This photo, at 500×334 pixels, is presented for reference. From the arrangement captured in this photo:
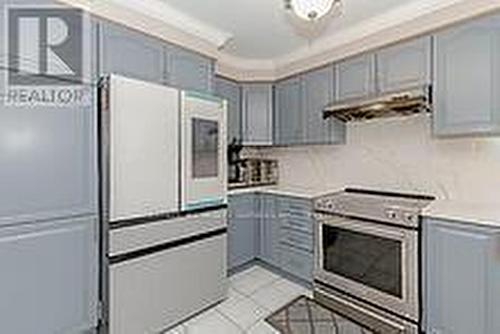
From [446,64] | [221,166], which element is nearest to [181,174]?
[221,166]

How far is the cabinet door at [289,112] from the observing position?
358 centimetres

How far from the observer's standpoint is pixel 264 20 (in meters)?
2.78

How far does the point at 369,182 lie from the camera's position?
3.17 meters

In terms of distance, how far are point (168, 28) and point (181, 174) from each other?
110 centimetres

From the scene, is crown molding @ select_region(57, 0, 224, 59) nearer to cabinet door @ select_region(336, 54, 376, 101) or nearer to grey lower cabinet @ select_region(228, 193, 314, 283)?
cabinet door @ select_region(336, 54, 376, 101)

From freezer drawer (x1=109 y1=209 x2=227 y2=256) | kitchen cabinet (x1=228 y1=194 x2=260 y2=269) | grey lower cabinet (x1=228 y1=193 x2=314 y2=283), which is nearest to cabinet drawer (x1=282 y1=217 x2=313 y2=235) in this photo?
grey lower cabinet (x1=228 y1=193 x2=314 y2=283)

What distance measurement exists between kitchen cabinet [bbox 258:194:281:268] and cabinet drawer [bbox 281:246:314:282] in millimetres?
104

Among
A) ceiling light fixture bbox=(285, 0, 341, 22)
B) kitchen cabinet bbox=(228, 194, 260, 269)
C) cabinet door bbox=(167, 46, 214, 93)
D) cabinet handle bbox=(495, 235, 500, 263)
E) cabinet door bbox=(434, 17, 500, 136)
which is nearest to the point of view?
ceiling light fixture bbox=(285, 0, 341, 22)

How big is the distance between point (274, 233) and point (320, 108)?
4.36ft

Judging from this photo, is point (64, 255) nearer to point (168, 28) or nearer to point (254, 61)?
point (168, 28)

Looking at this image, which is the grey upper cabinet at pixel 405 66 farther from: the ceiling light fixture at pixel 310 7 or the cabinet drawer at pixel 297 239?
the cabinet drawer at pixel 297 239

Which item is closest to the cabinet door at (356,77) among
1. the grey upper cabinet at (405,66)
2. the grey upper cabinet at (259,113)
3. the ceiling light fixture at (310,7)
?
the grey upper cabinet at (405,66)

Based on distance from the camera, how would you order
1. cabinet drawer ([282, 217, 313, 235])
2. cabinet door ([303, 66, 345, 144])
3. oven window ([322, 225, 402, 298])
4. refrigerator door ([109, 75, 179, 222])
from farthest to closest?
cabinet door ([303, 66, 345, 144])
cabinet drawer ([282, 217, 313, 235])
oven window ([322, 225, 402, 298])
refrigerator door ([109, 75, 179, 222])

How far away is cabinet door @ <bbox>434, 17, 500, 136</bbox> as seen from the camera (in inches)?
83.8
